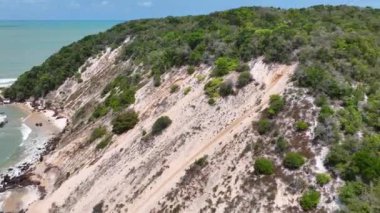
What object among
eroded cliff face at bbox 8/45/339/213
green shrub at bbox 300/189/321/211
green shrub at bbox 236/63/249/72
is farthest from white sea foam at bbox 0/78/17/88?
green shrub at bbox 300/189/321/211

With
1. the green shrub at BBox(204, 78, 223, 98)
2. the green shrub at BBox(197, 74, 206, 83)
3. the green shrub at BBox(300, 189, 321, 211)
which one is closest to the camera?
the green shrub at BBox(300, 189, 321, 211)

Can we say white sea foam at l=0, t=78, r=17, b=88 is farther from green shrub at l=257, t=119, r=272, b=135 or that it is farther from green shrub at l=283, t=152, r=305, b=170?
green shrub at l=283, t=152, r=305, b=170

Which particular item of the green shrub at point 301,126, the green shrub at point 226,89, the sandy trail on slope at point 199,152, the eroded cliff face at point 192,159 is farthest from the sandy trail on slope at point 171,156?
the green shrub at point 301,126

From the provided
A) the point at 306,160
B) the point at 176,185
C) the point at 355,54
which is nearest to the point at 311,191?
the point at 306,160

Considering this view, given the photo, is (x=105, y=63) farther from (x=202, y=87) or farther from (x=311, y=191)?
(x=311, y=191)

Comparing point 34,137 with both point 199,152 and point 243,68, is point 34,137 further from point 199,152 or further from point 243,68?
point 243,68

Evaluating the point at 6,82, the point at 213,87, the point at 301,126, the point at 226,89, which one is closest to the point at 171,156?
the point at 226,89
